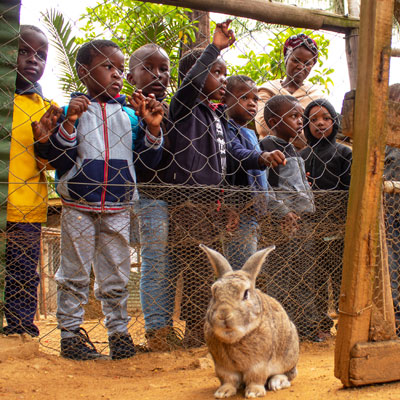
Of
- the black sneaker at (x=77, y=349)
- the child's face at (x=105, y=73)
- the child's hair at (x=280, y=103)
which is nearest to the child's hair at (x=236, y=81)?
the child's hair at (x=280, y=103)

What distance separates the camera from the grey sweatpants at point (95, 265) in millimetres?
2826

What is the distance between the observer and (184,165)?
309 centimetres

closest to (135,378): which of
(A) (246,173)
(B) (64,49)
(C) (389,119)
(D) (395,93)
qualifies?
(A) (246,173)

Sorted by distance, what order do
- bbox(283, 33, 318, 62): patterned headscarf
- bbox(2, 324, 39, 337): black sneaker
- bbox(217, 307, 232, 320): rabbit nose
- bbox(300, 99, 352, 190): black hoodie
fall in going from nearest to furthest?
bbox(217, 307, 232, 320): rabbit nose < bbox(2, 324, 39, 337): black sneaker < bbox(300, 99, 352, 190): black hoodie < bbox(283, 33, 318, 62): patterned headscarf

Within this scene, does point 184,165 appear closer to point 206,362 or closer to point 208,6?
point 208,6

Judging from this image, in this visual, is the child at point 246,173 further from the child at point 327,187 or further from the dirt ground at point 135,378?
the dirt ground at point 135,378

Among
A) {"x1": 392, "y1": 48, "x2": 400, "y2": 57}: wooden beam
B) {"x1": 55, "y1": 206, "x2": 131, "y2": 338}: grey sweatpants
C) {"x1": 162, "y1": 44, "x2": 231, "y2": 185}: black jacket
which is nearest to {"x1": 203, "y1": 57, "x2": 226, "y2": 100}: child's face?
{"x1": 162, "y1": 44, "x2": 231, "y2": 185}: black jacket

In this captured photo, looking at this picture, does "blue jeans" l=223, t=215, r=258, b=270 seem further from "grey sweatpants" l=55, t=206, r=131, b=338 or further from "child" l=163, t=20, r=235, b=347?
"grey sweatpants" l=55, t=206, r=131, b=338

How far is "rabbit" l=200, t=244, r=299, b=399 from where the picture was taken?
2109mm

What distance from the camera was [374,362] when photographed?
86.8 inches

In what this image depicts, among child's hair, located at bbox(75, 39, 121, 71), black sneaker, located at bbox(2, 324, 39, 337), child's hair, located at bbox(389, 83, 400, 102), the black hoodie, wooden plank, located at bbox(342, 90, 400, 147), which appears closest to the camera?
wooden plank, located at bbox(342, 90, 400, 147)

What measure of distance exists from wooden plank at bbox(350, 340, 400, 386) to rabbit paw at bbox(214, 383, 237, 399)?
0.49 metres

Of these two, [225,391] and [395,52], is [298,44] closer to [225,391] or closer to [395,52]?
[395,52]

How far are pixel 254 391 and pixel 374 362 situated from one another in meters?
0.52
